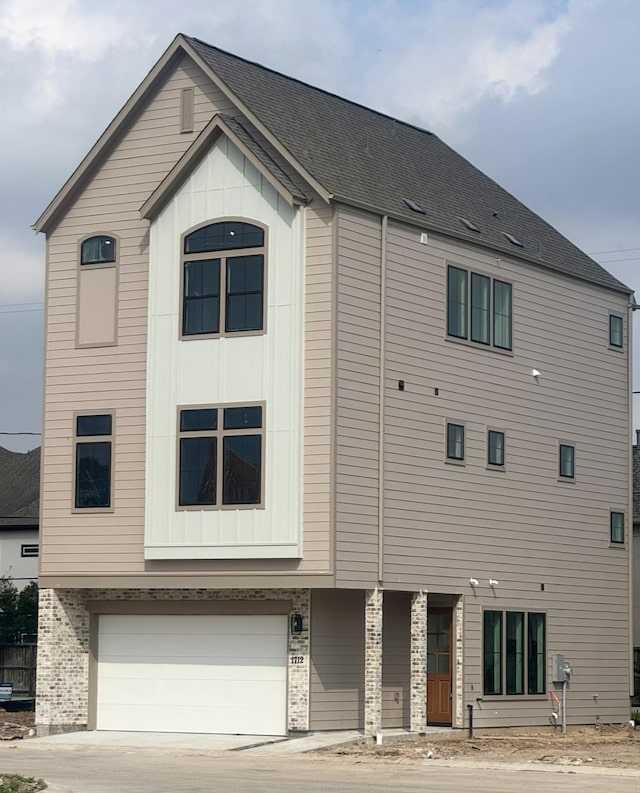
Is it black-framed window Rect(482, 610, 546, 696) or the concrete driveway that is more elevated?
black-framed window Rect(482, 610, 546, 696)

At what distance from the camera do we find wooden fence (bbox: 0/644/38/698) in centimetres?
4578

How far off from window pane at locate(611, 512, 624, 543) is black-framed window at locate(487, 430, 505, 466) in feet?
17.2

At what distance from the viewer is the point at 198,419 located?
33594 millimetres

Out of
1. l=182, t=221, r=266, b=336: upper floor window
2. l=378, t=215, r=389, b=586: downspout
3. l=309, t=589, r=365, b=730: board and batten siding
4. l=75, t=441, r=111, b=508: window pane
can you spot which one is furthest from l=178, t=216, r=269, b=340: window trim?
l=309, t=589, r=365, b=730: board and batten siding

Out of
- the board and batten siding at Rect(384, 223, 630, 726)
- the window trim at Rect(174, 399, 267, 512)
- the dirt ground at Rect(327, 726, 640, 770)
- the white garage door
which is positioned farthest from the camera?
the board and batten siding at Rect(384, 223, 630, 726)

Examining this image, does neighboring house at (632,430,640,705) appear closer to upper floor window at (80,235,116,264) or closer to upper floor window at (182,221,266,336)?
upper floor window at (182,221,266,336)

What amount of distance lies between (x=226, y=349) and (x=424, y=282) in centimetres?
464

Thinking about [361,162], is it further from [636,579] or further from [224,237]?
[636,579]

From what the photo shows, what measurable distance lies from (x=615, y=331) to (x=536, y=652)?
871cm

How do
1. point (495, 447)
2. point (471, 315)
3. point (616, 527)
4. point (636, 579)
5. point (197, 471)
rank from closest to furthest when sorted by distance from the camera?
point (197, 471)
point (471, 315)
point (495, 447)
point (616, 527)
point (636, 579)

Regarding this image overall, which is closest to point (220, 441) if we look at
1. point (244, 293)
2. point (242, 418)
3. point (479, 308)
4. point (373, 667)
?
point (242, 418)

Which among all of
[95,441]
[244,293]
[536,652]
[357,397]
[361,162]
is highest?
[361,162]

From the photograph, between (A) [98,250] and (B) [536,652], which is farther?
(B) [536,652]

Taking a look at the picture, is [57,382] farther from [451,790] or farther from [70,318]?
[451,790]
